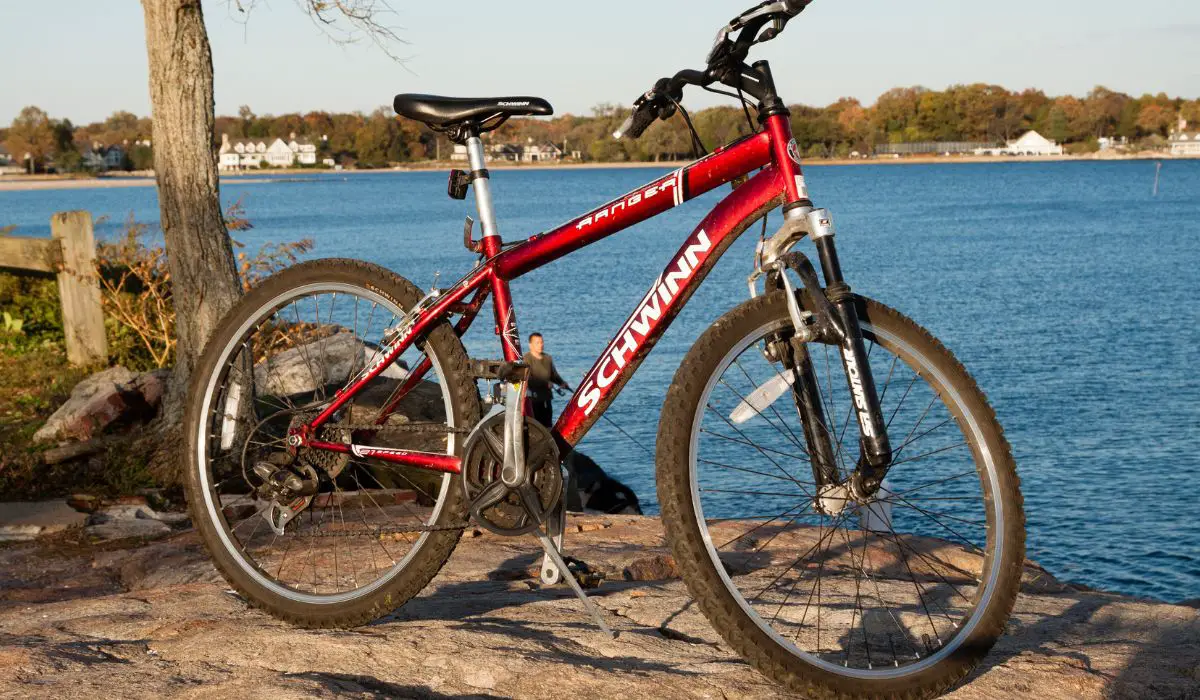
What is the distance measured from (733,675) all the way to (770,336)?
3.11 ft

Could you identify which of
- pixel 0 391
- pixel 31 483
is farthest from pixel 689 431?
pixel 0 391

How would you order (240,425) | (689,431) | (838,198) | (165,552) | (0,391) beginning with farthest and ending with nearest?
(838,198) → (0,391) → (165,552) → (240,425) → (689,431)

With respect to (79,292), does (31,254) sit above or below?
above

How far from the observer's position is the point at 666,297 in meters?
3.55

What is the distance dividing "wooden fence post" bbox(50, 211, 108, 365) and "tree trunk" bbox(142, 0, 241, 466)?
3.50 m

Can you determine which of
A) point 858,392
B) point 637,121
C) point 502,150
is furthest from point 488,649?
point 502,150

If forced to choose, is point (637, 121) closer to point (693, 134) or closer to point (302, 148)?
point (693, 134)

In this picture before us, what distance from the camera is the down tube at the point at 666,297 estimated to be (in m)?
3.46

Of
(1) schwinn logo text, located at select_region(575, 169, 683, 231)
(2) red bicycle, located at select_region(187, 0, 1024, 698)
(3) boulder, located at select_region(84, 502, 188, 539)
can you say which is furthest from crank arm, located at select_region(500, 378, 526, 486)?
(3) boulder, located at select_region(84, 502, 188, 539)

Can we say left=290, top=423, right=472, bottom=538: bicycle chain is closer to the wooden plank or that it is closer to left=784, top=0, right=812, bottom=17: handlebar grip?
left=784, top=0, right=812, bottom=17: handlebar grip

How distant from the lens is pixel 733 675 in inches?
134

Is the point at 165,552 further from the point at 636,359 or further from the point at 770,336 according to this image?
the point at 770,336

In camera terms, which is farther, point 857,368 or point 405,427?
point 405,427

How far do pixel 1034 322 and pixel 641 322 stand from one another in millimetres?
31456
